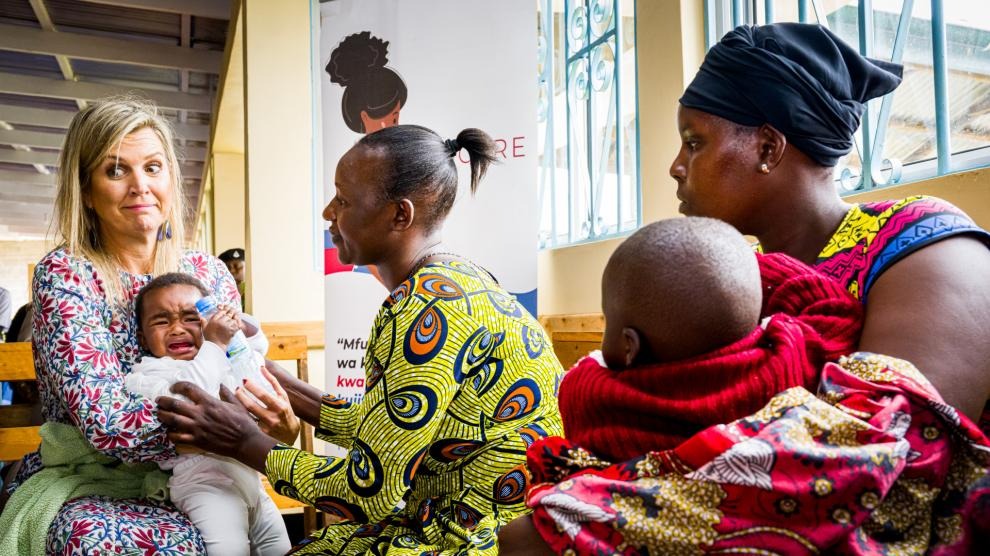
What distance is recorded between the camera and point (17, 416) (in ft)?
11.4

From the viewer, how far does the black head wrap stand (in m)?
1.53

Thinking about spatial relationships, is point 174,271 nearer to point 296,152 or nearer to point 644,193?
point 644,193

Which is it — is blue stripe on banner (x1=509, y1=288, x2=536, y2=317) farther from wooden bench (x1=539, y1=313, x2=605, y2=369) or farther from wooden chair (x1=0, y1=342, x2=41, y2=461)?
wooden chair (x1=0, y1=342, x2=41, y2=461)


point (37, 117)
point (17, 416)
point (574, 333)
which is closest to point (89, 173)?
point (17, 416)

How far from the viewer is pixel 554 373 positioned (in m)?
1.89

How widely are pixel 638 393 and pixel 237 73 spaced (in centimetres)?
696

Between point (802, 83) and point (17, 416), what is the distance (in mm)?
3432

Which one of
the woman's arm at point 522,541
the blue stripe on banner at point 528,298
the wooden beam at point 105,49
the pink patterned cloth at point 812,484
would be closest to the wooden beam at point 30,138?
the wooden beam at point 105,49

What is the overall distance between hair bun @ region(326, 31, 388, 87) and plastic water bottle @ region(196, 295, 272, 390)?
1989mm

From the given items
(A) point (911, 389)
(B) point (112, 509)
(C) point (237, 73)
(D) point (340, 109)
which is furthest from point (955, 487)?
(C) point (237, 73)

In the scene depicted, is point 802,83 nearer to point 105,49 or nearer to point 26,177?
point 105,49

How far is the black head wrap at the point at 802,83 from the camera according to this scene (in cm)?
153

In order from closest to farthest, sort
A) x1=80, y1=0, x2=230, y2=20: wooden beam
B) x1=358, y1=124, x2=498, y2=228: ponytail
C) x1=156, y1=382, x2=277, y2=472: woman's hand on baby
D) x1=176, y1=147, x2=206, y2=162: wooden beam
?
1. x1=156, y1=382, x2=277, y2=472: woman's hand on baby
2. x1=358, y1=124, x2=498, y2=228: ponytail
3. x1=80, y1=0, x2=230, y2=20: wooden beam
4. x1=176, y1=147, x2=206, y2=162: wooden beam

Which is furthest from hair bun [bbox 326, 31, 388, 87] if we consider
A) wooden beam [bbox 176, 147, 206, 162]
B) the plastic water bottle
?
wooden beam [bbox 176, 147, 206, 162]
